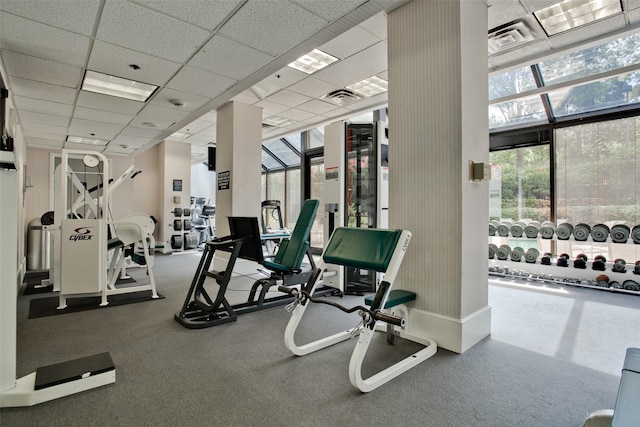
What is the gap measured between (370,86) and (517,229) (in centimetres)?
332

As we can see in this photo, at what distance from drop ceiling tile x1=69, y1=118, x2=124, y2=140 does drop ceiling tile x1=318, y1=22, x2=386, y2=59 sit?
14.8ft

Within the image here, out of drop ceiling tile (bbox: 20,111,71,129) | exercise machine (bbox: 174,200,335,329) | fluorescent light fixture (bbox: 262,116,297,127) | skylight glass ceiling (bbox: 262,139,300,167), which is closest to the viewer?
exercise machine (bbox: 174,200,335,329)

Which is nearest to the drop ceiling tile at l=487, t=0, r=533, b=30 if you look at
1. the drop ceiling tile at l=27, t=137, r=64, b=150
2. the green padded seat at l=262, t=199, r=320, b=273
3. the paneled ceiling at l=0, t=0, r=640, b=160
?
the paneled ceiling at l=0, t=0, r=640, b=160

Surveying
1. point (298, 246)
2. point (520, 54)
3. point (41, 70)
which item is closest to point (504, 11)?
point (520, 54)

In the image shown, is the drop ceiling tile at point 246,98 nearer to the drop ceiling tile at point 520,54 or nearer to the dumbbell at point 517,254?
the drop ceiling tile at point 520,54

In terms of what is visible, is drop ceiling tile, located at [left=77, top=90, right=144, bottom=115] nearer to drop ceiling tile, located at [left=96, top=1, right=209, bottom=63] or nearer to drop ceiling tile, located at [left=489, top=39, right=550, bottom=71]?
drop ceiling tile, located at [left=96, top=1, right=209, bottom=63]

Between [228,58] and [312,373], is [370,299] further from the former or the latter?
[228,58]

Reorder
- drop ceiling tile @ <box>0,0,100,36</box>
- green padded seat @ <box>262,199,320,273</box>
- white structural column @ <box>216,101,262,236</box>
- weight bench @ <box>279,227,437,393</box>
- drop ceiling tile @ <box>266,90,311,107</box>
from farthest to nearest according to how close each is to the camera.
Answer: white structural column @ <box>216,101,262,236</box>, drop ceiling tile @ <box>266,90,311,107</box>, green padded seat @ <box>262,199,320,273</box>, drop ceiling tile @ <box>0,0,100,36</box>, weight bench @ <box>279,227,437,393</box>

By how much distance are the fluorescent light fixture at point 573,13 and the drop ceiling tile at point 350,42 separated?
1.69 metres

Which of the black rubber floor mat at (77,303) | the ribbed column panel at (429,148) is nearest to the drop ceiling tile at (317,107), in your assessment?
the ribbed column panel at (429,148)

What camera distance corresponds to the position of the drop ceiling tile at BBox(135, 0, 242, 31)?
8.62ft

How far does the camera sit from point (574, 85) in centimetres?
464

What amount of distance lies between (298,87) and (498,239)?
Answer: 15.0ft

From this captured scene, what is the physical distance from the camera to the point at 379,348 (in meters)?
2.72
